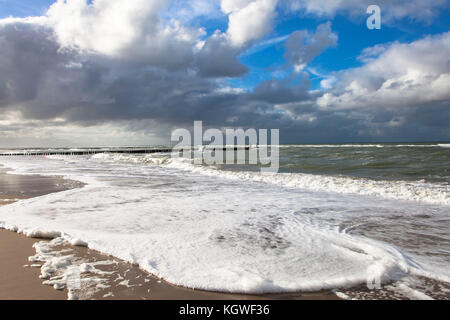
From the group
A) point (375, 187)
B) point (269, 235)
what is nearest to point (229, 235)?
point (269, 235)

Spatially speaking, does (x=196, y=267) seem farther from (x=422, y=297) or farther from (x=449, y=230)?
(x=449, y=230)

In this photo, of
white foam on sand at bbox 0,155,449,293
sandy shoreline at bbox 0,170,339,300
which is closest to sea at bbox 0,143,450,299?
white foam on sand at bbox 0,155,449,293

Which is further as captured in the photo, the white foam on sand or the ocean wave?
the ocean wave

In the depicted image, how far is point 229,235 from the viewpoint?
536 centimetres

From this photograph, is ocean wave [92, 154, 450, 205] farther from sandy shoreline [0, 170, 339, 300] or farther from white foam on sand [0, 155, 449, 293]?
sandy shoreline [0, 170, 339, 300]

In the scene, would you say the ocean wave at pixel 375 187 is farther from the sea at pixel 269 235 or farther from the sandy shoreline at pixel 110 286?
the sandy shoreline at pixel 110 286

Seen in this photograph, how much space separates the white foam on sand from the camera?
3.60 metres

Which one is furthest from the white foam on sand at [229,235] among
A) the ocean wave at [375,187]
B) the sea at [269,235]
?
the ocean wave at [375,187]

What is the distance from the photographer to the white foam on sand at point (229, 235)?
3596mm

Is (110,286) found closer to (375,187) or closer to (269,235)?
(269,235)

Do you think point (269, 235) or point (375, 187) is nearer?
point (269, 235)

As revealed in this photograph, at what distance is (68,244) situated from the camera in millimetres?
4688
